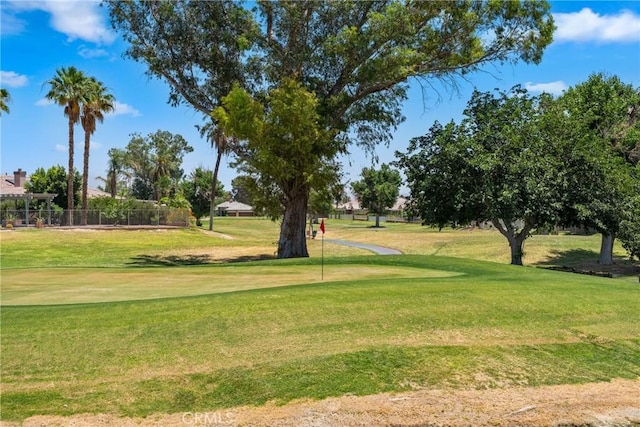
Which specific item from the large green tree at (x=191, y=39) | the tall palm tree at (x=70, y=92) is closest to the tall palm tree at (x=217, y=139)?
the large green tree at (x=191, y=39)

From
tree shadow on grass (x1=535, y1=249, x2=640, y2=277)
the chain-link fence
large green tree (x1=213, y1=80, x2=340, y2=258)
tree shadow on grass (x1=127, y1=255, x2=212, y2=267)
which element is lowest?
tree shadow on grass (x1=127, y1=255, x2=212, y2=267)

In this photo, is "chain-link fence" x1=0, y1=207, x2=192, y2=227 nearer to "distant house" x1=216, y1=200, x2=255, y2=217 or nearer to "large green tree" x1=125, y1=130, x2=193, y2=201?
"large green tree" x1=125, y1=130, x2=193, y2=201

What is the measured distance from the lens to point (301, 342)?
8.77m

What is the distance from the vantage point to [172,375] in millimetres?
7477

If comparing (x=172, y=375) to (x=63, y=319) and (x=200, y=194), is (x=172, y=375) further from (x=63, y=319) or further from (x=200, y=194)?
(x=200, y=194)

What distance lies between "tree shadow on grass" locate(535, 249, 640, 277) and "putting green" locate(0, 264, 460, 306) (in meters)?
18.3

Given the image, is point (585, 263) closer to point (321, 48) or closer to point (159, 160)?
point (321, 48)

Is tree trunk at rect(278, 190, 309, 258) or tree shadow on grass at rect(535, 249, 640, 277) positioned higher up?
tree trunk at rect(278, 190, 309, 258)


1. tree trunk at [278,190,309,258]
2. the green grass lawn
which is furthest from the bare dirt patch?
tree trunk at [278,190,309,258]

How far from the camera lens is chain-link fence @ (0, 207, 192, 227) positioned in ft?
166

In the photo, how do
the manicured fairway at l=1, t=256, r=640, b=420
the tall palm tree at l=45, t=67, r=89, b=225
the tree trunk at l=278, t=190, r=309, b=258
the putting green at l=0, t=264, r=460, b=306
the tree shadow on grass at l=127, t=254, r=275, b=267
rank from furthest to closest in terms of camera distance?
the tall palm tree at l=45, t=67, r=89, b=225
the tree shadow on grass at l=127, t=254, r=275, b=267
the tree trunk at l=278, t=190, r=309, b=258
the putting green at l=0, t=264, r=460, b=306
the manicured fairway at l=1, t=256, r=640, b=420

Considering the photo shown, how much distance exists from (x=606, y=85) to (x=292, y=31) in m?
18.9
